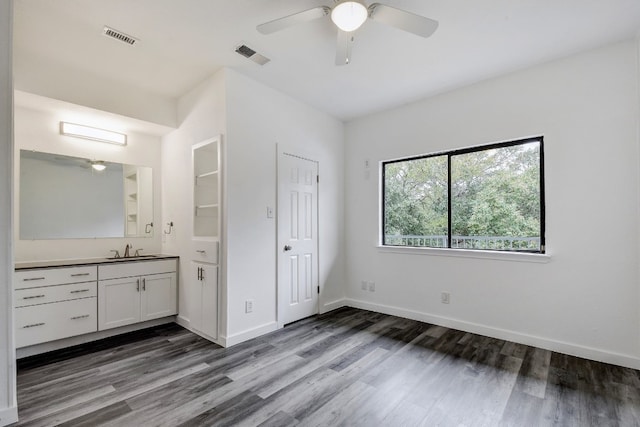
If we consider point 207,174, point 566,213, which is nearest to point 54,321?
point 207,174

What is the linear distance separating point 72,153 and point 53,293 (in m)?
1.57

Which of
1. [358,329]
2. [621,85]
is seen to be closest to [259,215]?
[358,329]

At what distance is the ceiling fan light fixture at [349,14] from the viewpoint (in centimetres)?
178

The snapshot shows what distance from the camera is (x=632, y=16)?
2184 mm

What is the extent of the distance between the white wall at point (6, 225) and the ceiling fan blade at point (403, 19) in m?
2.18

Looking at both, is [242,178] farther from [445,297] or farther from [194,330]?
[445,297]

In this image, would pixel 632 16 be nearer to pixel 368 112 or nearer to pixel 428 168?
pixel 428 168

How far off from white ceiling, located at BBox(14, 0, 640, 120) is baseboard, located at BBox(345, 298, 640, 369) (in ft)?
8.71

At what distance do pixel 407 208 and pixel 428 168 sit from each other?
0.58m

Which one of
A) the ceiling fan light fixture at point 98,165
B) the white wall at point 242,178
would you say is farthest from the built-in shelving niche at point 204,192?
the ceiling fan light fixture at point 98,165

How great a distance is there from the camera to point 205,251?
3.13 m

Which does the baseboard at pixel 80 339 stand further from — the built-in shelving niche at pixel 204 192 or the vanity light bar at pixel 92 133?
the vanity light bar at pixel 92 133

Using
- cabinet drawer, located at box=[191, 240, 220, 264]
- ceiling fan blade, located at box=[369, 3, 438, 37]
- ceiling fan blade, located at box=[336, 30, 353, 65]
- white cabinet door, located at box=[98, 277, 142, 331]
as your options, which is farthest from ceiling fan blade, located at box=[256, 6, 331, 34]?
white cabinet door, located at box=[98, 277, 142, 331]

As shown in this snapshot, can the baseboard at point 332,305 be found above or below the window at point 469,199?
below
